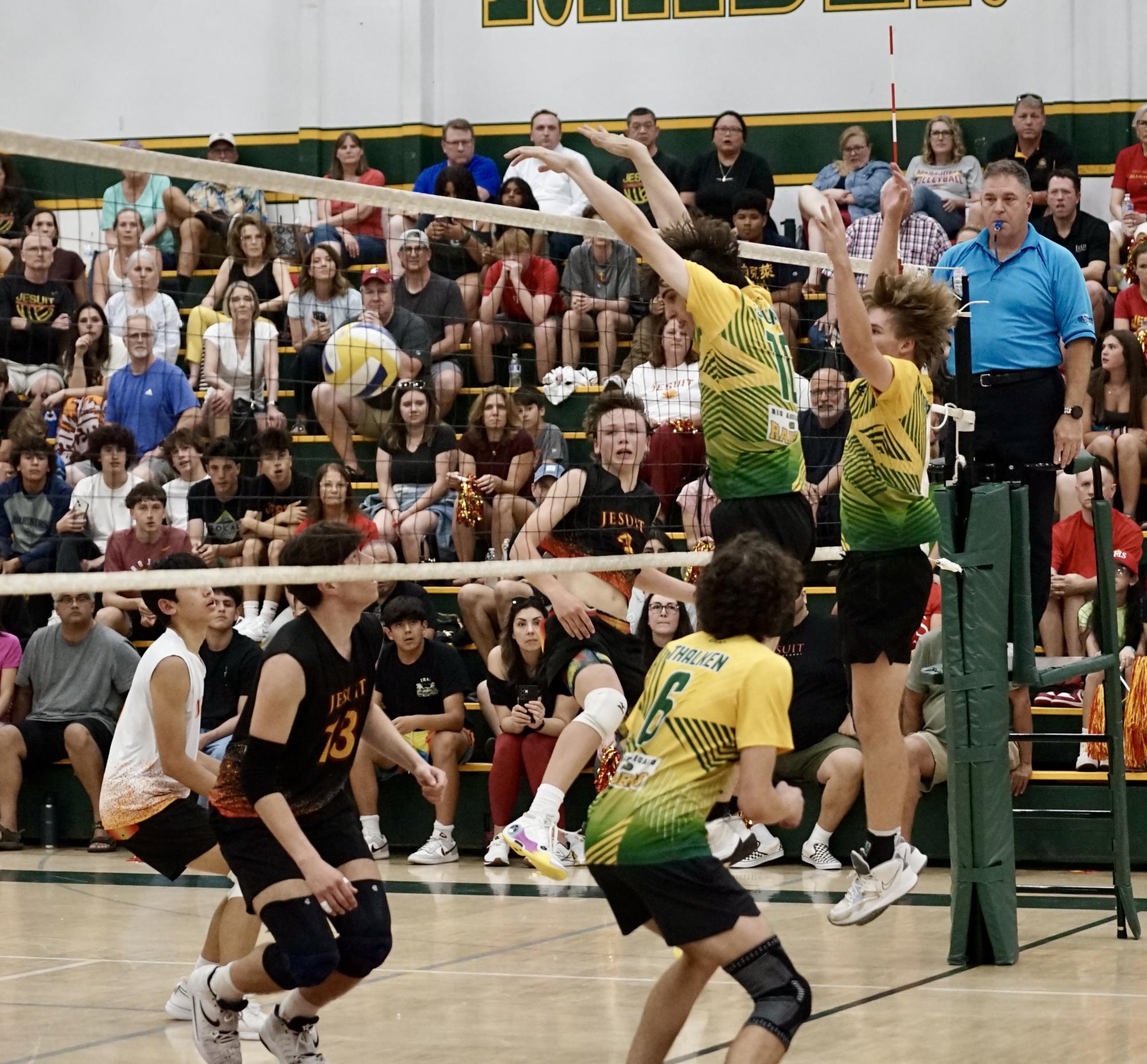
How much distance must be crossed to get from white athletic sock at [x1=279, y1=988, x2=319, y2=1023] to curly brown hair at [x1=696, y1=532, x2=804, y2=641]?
1748mm

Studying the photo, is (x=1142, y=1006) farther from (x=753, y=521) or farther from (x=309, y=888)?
(x=309, y=888)

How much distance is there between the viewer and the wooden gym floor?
6129 millimetres

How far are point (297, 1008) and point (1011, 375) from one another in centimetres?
423

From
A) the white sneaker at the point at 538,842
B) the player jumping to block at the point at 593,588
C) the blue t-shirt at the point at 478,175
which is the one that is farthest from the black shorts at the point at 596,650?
the blue t-shirt at the point at 478,175

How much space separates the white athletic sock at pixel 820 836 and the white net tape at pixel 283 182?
4.00 m

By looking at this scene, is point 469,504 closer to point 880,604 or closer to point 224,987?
point 880,604

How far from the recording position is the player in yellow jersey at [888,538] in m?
6.39

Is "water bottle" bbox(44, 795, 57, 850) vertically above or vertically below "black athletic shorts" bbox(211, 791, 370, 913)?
below

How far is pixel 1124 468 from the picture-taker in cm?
1110

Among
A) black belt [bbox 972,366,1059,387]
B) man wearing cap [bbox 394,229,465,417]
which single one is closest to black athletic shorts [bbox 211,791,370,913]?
black belt [bbox 972,366,1059,387]

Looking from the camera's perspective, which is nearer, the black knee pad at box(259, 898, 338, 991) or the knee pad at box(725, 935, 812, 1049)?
the knee pad at box(725, 935, 812, 1049)

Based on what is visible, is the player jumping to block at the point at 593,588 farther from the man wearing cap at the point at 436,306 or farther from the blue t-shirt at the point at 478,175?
the blue t-shirt at the point at 478,175

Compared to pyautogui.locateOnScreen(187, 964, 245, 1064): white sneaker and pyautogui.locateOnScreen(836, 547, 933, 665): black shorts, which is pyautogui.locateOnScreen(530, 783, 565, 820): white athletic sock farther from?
pyautogui.locateOnScreen(187, 964, 245, 1064): white sneaker

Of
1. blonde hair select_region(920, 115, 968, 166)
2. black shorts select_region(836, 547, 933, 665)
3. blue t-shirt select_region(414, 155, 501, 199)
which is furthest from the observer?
blue t-shirt select_region(414, 155, 501, 199)
